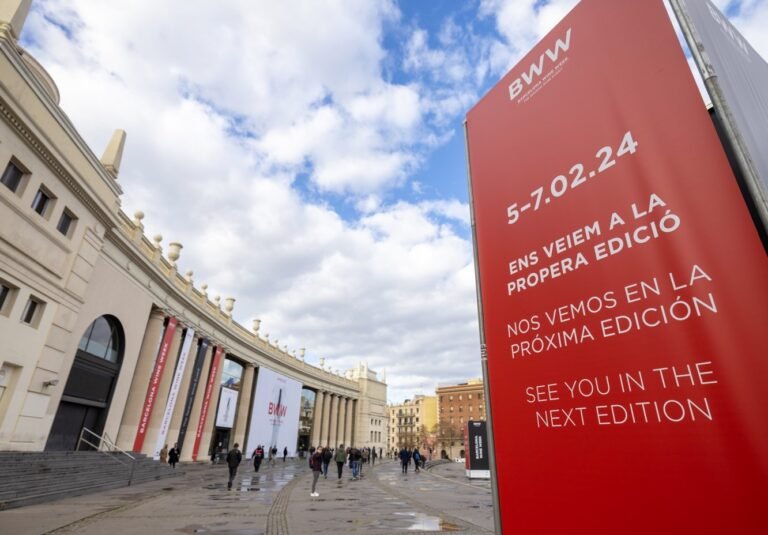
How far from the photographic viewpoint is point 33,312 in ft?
48.0

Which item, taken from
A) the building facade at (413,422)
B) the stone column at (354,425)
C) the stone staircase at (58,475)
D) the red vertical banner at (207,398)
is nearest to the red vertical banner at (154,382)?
the stone staircase at (58,475)

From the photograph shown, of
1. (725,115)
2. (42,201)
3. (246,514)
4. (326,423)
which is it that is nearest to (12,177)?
(42,201)

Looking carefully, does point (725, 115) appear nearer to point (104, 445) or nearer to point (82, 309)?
point (82, 309)

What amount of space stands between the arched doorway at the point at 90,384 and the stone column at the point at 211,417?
1200 cm

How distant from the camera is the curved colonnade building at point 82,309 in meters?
13.4

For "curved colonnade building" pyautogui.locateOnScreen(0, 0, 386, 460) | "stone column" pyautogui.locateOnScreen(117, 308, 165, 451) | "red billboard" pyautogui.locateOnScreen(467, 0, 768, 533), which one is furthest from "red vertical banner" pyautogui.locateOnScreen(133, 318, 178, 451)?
"red billboard" pyautogui.locateOnScreen(467, 0, 768, 533)

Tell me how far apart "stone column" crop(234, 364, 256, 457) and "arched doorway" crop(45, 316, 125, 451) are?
19591 millimetres

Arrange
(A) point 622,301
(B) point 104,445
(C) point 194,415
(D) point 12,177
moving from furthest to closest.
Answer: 1. (C) point 194,415
2. (B) point 104,445
3. (D) point 12,177
4. (A) point 622,301

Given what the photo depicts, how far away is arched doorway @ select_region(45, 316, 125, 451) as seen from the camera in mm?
17781

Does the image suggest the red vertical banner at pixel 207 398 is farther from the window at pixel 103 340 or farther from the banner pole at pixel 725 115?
the banner pole at pixel 725 115

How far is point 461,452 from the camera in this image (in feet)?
303

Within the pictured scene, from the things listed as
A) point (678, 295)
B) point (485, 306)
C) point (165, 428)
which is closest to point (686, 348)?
point (678, 295)

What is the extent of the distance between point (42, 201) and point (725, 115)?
1964cm

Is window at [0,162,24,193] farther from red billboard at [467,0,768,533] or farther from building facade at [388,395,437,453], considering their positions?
building facade at [388,395,437,453]
